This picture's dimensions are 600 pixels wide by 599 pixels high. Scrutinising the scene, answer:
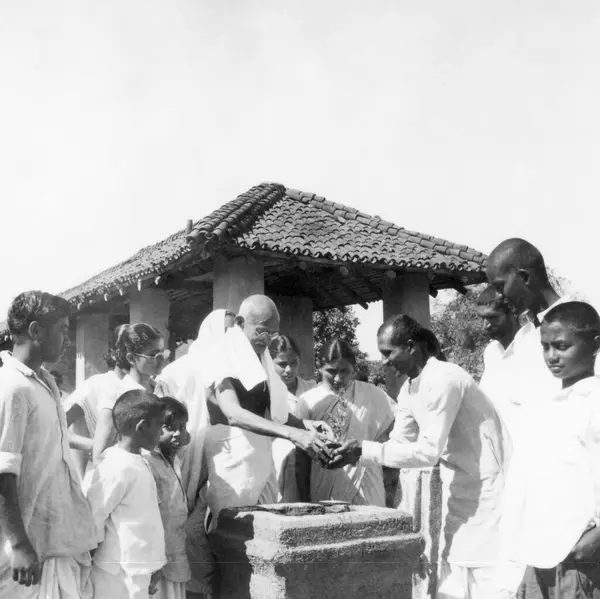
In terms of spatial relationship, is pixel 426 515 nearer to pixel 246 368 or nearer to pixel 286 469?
pixel 286 469

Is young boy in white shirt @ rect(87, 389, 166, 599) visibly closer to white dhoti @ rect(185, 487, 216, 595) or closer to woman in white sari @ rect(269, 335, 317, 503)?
white dhoti @ rect(185, 487, 216, 595)

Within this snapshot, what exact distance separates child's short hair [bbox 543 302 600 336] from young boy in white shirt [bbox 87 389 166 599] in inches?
79.4

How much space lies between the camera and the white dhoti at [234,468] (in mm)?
3920

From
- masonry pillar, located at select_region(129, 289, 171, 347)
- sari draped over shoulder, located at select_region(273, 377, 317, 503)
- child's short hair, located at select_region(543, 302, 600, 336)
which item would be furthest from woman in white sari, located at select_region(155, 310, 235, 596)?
masonry pillar, located at select_region(129, 289, 171, 347)

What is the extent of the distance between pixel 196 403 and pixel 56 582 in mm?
1448

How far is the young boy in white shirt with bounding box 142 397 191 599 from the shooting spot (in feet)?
11.5

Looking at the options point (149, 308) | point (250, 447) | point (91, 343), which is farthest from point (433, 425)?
point (91, 343)

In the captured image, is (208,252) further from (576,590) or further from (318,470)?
(576,590)

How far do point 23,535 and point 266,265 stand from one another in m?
7.95

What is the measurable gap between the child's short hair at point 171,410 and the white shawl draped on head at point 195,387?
0.28m

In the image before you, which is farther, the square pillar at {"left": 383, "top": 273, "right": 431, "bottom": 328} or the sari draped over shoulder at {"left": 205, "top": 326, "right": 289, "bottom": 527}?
the square pillar at {"left": 383, "top": 273, "right": 431, "bottom": 328}

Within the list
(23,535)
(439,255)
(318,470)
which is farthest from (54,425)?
(439,255)

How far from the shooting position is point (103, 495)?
3.24 meters

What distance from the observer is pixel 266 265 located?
1046 centimetres
